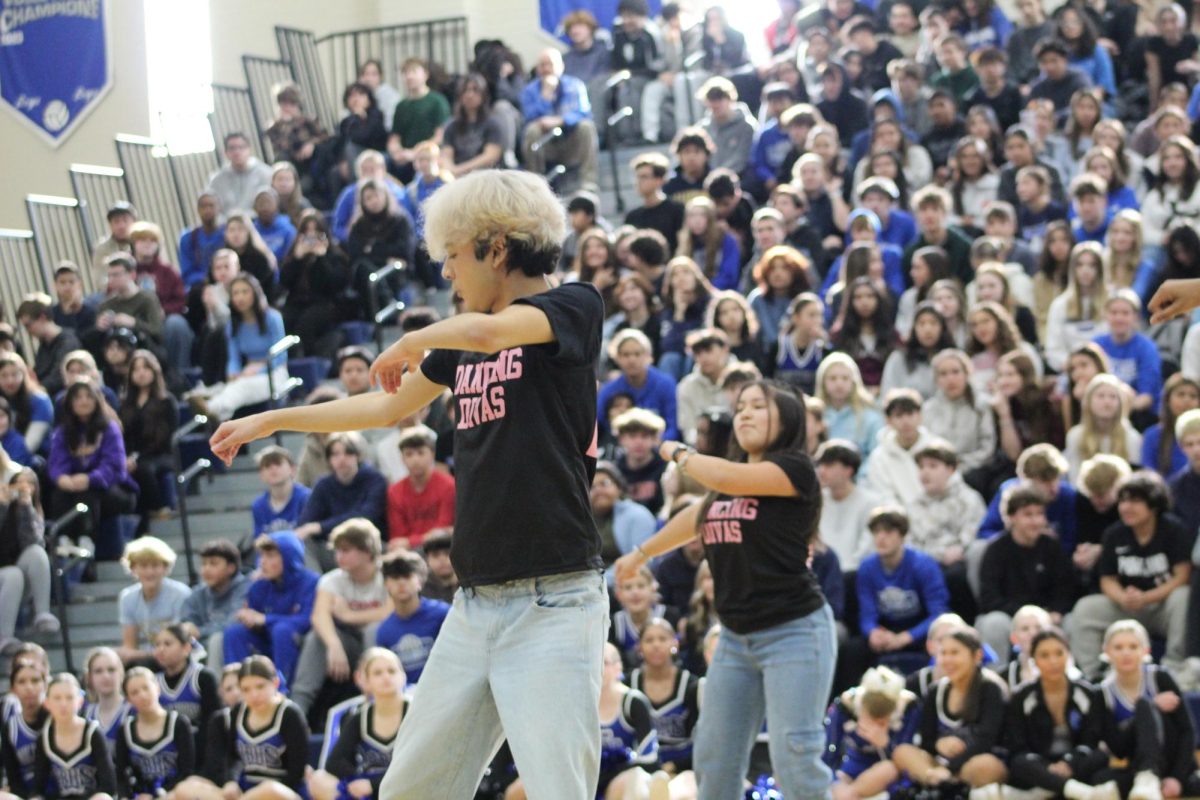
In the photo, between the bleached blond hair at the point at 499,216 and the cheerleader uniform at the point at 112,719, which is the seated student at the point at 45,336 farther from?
the bleached blond hair at the point at 499,216

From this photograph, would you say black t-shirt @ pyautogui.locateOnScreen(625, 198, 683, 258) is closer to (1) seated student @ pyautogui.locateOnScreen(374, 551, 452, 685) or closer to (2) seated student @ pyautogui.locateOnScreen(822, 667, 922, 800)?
(1) seated student @ pyautogui.locateOnScreen(374, 551, 452, 685)

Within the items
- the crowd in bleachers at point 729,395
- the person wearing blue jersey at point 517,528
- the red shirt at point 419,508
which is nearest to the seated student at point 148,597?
the crowd in bleachers at point 729,395

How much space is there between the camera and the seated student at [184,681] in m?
9.80

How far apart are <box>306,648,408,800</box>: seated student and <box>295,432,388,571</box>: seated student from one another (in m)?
1.80

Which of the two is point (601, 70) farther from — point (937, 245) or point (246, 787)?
point (246, 787)

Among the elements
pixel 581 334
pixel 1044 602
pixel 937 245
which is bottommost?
pixel 1044 602

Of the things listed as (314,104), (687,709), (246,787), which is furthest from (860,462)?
(314,104)

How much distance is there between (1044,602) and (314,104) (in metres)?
10.5

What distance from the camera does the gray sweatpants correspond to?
904 centimetres

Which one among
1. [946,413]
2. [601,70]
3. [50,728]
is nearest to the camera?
[50,728]

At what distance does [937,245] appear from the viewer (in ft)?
40.0

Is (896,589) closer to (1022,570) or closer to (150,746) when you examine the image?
(1022,570)

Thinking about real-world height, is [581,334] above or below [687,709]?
above

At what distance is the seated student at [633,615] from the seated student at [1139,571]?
2.11 meters
